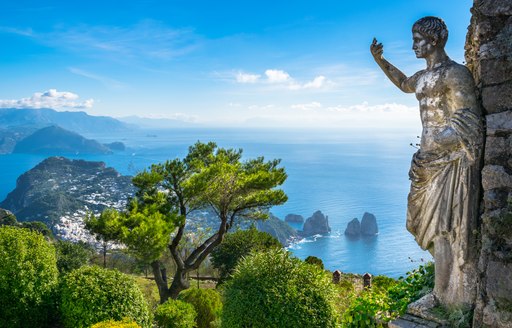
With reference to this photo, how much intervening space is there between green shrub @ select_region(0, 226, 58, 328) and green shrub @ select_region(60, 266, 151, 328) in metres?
0.57

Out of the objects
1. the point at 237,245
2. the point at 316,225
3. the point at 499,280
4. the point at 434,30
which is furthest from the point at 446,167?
the point at 316,225

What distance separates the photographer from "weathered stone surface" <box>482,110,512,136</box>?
11.2 feet

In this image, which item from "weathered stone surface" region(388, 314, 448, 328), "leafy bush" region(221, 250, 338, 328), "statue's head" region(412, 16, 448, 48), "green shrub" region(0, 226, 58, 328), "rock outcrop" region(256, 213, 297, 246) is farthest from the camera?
"rock outcrop" region(256, 213, 297, 246)

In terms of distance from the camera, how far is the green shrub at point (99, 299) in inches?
303

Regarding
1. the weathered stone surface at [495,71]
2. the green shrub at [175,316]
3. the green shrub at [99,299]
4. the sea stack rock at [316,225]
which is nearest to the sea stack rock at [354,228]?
the sea stack rock at [316,225]

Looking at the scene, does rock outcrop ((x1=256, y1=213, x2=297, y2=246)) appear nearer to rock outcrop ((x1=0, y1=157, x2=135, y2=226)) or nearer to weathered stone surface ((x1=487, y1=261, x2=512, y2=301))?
rock outcrop ((x1=0, y1=157, x2=135, y2=226))

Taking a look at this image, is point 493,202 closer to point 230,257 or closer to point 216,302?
point 216,302

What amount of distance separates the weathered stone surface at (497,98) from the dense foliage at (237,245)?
15.2m

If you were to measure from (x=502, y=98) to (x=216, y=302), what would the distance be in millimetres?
8950

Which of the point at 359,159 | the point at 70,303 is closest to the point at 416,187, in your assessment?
the point at 70,303

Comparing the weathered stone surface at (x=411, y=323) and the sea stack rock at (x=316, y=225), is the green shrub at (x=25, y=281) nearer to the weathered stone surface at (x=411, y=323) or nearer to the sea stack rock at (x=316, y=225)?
the weathered stone surface at (x=411, y=323)

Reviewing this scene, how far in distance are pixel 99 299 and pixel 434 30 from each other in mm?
7421

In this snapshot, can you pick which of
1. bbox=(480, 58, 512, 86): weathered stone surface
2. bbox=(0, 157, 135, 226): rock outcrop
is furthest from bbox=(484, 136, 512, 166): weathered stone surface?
bbox=(0, 157, 135, 226): rock outcrop

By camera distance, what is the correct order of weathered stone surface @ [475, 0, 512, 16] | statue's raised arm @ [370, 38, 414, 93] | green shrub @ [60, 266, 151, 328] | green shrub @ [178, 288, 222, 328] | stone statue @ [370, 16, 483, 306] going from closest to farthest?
1. weathered stone surface @ [475, 0, 512, 16]
2. stone statue @ [370, 16, 483, 306]
3. statue's raised arm @ [370, 38, 414, 93]
4. green shrub @ [60, 266, 151, 328]
5. green shrub @ [178, 288, 222, 328]
